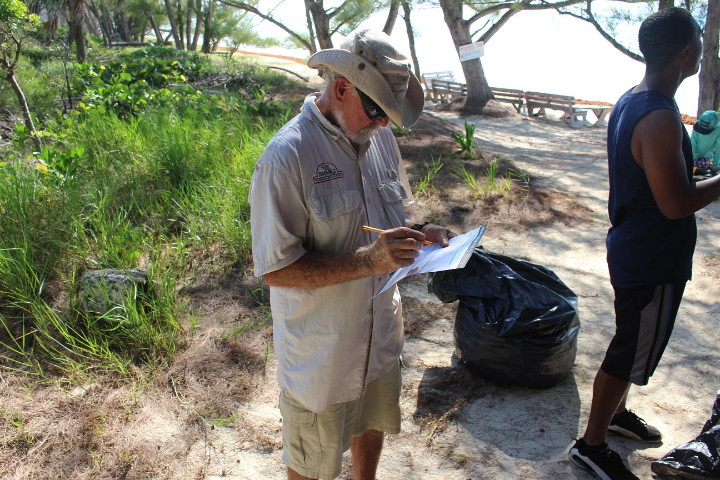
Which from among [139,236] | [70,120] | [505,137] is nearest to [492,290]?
[139,236]

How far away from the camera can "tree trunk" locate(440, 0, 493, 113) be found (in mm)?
14629

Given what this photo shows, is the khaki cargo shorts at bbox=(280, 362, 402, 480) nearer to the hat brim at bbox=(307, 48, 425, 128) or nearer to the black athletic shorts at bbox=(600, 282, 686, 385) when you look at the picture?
the hat brim at bbox=(307, 48, 425, 128)

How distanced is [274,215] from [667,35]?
62.4 inches

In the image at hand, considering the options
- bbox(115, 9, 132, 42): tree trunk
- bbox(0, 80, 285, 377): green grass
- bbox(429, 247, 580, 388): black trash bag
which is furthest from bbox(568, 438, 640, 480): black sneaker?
bbox(115, 9, 132, 42): tree trunk

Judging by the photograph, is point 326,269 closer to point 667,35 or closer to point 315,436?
point 315,436

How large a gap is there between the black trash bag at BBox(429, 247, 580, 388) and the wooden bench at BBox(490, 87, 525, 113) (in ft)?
43.4

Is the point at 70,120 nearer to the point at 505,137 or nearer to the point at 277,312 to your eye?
A: the point at 277,312

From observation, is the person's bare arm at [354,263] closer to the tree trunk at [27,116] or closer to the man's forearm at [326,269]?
the man's forearm at [326,269]

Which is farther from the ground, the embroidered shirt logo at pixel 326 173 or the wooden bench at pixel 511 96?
the wooden bench at pixel 511 96

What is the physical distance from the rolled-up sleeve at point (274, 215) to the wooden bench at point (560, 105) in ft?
42.2

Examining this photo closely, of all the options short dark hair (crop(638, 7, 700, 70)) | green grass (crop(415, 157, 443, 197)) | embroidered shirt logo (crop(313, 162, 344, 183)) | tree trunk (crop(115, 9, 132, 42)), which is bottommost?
green grass (crop(415, 157, 443, 197))

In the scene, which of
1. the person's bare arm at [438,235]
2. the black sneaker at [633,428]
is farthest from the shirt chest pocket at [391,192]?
the black sneaker at [633,428]

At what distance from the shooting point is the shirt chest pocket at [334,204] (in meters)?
1.68

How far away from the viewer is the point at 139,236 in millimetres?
4211
